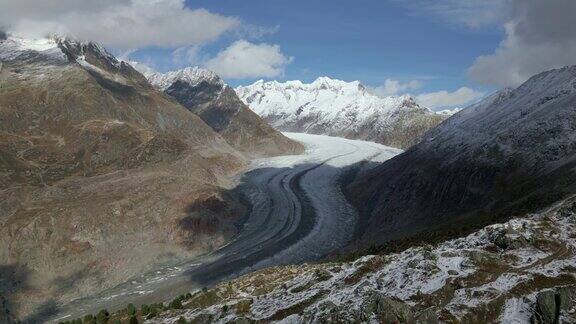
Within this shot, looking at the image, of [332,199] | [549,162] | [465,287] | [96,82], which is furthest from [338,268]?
[96,82]

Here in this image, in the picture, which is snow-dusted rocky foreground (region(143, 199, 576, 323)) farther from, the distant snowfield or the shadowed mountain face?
the distant snowfield

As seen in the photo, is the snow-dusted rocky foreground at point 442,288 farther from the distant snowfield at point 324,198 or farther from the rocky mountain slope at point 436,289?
the distant snowfield at point 324,198

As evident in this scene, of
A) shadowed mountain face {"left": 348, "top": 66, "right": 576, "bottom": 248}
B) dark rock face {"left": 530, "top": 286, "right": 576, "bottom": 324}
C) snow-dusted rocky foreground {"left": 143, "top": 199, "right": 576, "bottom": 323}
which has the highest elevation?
shadowed mountain face {"left": 348, "top": 66, "right": 576, "bottom": 248}

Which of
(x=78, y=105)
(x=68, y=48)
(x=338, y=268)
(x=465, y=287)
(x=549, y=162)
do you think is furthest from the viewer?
(x=68, y=48)

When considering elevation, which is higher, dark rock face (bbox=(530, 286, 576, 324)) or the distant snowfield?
the distant snowfield

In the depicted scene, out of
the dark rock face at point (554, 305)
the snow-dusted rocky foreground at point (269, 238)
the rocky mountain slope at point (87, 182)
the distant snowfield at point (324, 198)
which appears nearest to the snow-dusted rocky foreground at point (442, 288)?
the dark rock face at point (554, 305)

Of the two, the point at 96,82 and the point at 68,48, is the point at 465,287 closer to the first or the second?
the point at 96,82

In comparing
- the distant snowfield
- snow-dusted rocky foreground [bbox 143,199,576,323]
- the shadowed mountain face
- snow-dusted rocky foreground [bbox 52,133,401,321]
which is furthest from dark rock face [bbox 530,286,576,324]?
the distant snowfield
